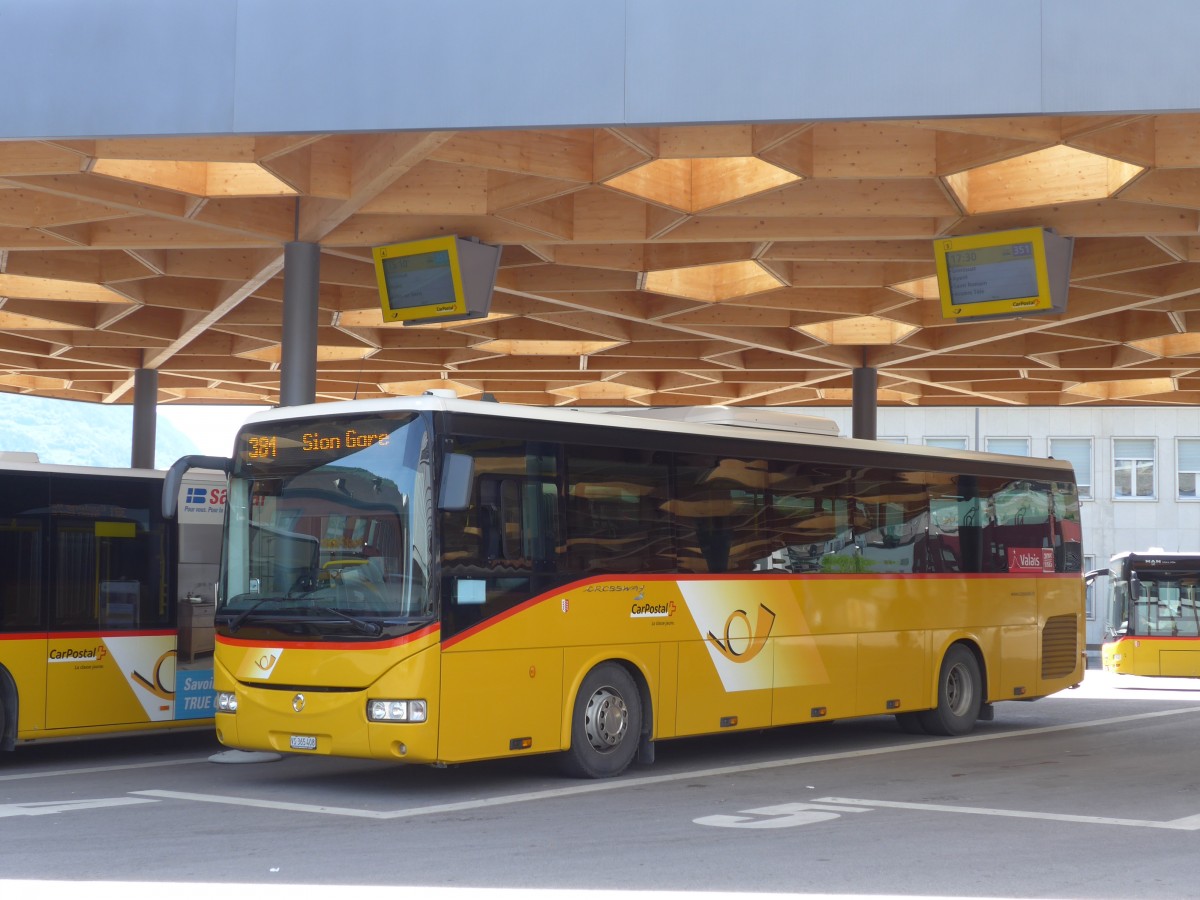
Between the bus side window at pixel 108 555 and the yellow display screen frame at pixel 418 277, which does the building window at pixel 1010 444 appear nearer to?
the yellow display screen frame at pixel 418 277

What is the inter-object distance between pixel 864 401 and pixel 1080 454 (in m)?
27.2

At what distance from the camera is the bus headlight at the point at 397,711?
10953mm

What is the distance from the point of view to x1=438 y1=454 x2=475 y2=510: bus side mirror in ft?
36.1

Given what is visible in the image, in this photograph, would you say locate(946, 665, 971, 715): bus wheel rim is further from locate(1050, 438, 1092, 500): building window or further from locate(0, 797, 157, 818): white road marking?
locate(1050, 438, 1092, 500): building window

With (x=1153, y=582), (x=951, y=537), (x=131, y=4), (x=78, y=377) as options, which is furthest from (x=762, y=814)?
(x=78, y=377)

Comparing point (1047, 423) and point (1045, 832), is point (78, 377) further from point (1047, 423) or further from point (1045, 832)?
point (1047, 423)

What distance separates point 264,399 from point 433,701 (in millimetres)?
26152

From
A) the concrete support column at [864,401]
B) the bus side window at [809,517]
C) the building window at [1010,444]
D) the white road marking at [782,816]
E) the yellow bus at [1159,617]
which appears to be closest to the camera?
the white road marking at [782,816]

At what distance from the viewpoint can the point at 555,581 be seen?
12016mm

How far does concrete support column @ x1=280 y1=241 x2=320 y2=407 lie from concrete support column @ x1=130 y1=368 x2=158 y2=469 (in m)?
12.5

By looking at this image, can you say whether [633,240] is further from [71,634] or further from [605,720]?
Answer: [71,634]

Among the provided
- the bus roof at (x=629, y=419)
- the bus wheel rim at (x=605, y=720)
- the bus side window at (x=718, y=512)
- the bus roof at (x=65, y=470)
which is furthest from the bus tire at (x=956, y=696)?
the bus roof at (x=65, y=470)

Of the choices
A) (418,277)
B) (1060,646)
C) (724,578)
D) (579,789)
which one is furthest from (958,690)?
(418,277)

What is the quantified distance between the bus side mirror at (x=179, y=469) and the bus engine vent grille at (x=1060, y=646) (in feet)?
34.4
